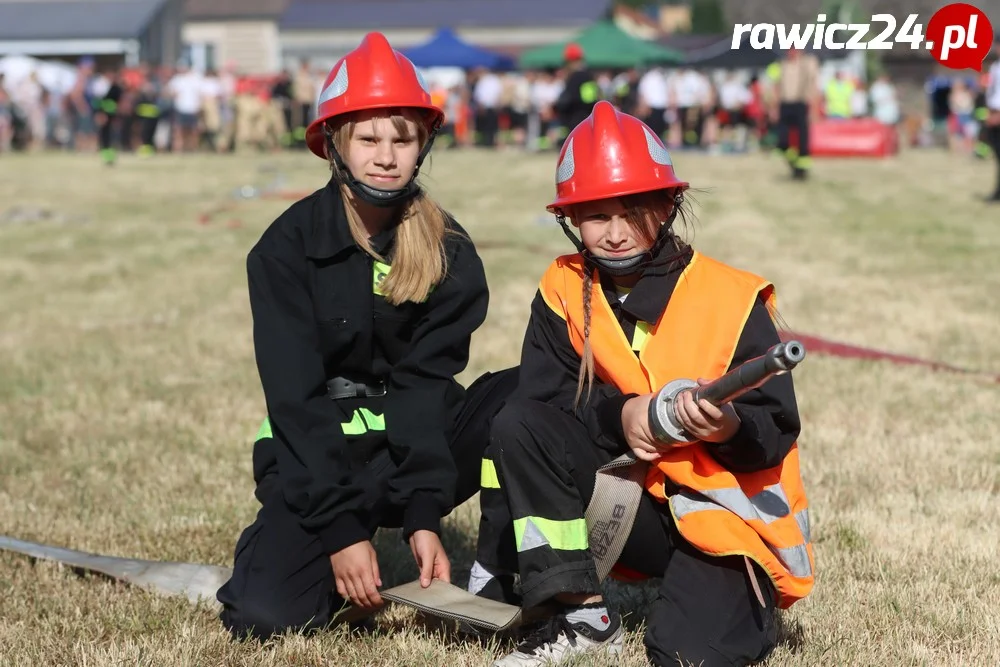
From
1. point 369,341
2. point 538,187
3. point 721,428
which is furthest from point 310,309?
point 538,187

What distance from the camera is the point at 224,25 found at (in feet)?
227

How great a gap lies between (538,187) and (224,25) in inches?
2137

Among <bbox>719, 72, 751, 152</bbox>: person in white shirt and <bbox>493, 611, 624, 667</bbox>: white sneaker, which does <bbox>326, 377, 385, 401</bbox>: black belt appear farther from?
<bbox>719, 72, 751, 152</bbox>: person in white shirt

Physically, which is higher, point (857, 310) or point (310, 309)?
point (310, 309)

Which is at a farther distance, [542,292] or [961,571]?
[961,571]

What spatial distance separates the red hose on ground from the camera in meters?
7.09

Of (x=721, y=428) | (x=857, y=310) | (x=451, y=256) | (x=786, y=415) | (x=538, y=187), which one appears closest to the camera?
(x=721, y=428)

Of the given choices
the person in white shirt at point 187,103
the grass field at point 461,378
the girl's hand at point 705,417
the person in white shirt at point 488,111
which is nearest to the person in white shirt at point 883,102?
the person in white shirt at point 488,111

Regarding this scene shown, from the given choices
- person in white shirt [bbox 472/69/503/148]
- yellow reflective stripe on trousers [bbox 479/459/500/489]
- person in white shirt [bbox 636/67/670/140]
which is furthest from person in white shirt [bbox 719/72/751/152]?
yellow reflective stripe on trousers [bbox 479/459/500/489]

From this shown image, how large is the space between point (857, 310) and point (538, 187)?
1058 centimetres

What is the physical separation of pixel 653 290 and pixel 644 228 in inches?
6.5

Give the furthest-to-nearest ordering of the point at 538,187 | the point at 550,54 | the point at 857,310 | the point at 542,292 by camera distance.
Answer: the point at 550,54 < the point at 538,187 < the point at 857,310 < the point at 542,292

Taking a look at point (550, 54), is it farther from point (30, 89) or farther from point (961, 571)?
point (961, 571)

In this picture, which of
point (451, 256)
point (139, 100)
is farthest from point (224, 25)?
point (451, 256)
